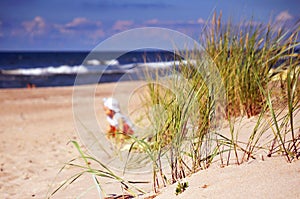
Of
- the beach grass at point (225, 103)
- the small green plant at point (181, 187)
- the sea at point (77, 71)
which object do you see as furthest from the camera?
the sea at point (77, 71)

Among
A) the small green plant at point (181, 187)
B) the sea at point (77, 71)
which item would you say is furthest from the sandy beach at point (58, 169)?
the sea at point (77, 71)

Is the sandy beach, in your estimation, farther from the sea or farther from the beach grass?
the sea

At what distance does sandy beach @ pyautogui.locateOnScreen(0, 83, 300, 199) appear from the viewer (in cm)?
194

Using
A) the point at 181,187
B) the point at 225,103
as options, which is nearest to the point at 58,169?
the point at 225,103

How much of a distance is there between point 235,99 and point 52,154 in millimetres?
2262

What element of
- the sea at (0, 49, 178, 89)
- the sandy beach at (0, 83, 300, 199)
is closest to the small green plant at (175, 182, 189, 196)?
the sandy beach at (0, 83, 300, 199)

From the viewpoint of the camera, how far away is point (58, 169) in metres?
3.95

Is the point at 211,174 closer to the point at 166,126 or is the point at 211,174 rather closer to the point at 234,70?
the point at 166,126

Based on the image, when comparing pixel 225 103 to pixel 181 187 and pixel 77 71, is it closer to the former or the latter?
pixel 181 187

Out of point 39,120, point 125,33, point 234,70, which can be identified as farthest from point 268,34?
point 39,120

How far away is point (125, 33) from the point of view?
3422mm

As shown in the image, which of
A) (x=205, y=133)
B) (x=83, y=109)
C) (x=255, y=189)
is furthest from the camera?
(x=83, y=109)

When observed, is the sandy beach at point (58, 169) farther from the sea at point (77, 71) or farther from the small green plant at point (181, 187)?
the sea at point (77, 71)

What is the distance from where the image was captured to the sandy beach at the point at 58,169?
1942 millimetres
